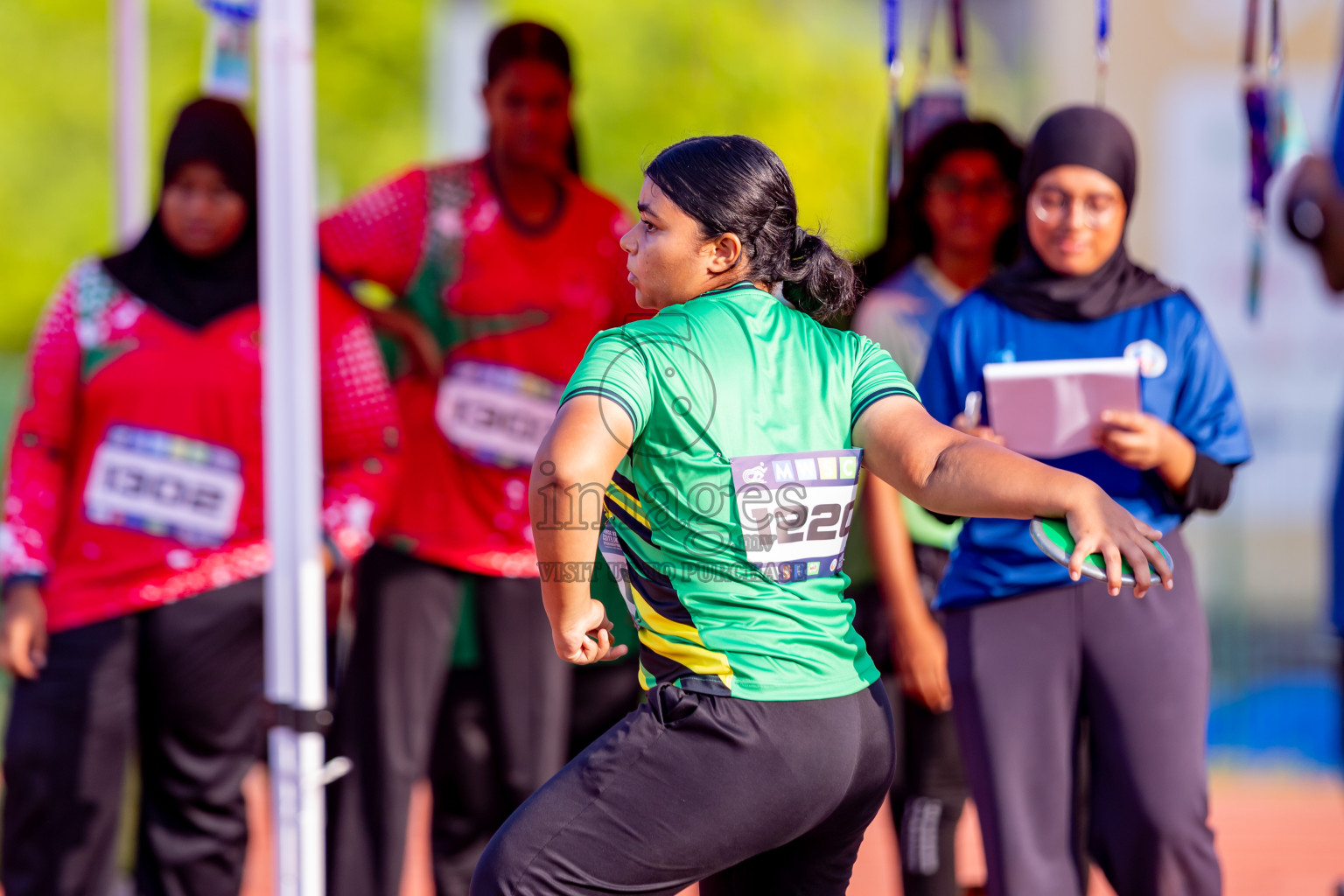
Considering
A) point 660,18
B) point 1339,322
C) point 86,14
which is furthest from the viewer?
point 86,14

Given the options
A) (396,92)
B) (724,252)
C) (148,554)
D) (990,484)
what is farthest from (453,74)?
(990,484)

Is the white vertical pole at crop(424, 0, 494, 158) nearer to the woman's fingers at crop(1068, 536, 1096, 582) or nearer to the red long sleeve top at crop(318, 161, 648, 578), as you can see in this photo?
the red long sleeve top at crop(318, 161, 648, 578)

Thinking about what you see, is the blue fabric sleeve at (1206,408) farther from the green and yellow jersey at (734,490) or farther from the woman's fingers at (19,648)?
the woman's fingers at (19,648)

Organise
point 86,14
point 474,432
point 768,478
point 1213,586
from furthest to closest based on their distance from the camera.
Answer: point 86,14 < point 1213,586 < point 474,432 < point 768,478

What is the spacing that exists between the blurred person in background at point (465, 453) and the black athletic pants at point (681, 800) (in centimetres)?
178

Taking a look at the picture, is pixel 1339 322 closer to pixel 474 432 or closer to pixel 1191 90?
pixel 1191 90

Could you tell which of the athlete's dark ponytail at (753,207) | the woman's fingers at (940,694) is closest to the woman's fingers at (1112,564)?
the athlete's dark ponytail at (753,207)

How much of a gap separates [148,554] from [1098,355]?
7.04ft

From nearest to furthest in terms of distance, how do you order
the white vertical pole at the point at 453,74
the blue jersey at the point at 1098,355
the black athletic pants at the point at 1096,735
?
the black athletic pants at the point at 1096,735
the blue jersey at the point at 1098,355
the white vertical pole at the point at 453,74

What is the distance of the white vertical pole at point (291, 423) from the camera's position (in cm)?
318

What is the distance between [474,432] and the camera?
3891 mm

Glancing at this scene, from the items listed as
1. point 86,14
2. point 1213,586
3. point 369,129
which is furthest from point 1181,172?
point 86,14

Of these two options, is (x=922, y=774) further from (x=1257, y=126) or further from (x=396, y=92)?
(x=396, y=92)

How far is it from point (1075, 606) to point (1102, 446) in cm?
33
